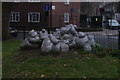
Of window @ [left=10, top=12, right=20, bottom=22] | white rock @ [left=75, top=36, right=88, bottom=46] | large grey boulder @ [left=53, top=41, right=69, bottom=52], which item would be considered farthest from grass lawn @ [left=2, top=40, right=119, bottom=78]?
window @ [left=10, top=12, right=20, bottom=22]

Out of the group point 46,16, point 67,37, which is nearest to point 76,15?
point 46,16

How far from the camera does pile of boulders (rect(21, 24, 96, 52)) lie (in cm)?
736

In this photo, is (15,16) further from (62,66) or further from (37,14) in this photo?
(62,66)

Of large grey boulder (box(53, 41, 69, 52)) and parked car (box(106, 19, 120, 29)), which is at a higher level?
parked car (box(106, 19, 120, 29))

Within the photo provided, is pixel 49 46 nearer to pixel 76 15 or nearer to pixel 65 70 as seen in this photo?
pixel 65 70

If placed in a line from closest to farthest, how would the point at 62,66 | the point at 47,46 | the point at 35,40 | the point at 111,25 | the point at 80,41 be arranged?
1. the point at 62,66
2. the point at 47,46
3. the point at 80,41
4. the point at 35,40
5. the point at 111,25

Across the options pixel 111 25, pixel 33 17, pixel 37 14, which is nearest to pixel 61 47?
pixel 111 25

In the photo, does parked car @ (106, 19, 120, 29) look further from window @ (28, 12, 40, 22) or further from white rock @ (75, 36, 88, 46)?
white rock @ (75, 36, 88, 46)

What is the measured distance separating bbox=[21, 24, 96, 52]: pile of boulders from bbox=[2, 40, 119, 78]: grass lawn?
204mm

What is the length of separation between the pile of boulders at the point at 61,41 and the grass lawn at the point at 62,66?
8.0 inches

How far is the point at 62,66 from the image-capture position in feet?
21.9

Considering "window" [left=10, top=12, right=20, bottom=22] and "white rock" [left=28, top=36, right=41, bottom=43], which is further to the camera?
"window" [left=10, top=12, right=20, bottom=22]

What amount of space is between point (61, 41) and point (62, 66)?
117cm

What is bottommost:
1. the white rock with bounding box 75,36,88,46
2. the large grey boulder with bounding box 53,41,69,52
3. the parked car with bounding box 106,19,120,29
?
the large grey boulder with bounding box 53,41,69,52
